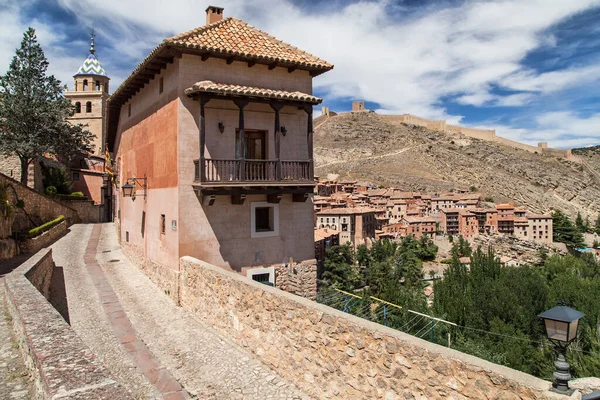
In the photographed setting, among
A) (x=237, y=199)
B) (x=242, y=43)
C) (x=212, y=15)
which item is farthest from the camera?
(x=212, y=15)

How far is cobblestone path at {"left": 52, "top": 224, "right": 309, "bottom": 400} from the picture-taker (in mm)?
6375

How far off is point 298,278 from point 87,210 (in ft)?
81.2

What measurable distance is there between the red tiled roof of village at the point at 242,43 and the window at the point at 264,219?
4.05 m

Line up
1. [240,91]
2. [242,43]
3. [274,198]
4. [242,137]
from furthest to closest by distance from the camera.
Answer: [274,198], [242,43], [242,137], [240,91]

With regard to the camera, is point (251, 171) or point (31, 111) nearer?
point (251, 171)

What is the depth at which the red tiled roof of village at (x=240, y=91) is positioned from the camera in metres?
9.93

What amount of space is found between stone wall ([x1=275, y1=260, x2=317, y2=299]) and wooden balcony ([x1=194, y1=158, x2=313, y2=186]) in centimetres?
262

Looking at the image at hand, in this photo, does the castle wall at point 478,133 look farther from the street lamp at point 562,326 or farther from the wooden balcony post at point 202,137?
the street lamp at point 562,326

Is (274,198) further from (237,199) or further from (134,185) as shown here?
(134,185)

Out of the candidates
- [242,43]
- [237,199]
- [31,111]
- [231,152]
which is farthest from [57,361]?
[31,111]

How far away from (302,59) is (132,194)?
8.13 meters

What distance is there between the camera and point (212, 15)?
12570mm

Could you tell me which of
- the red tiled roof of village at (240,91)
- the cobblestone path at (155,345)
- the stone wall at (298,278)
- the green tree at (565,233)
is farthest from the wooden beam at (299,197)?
the green tree at (565,233)

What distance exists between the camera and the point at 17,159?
90.4 ft
